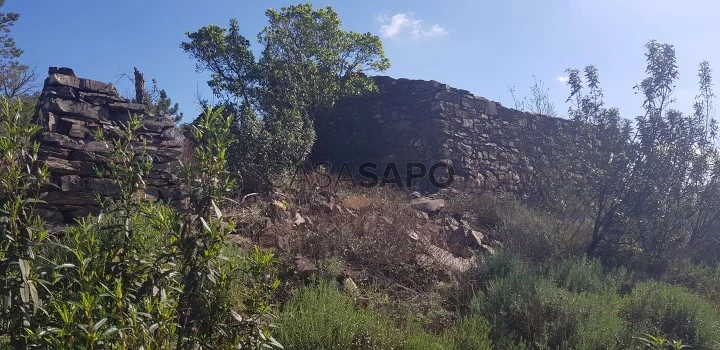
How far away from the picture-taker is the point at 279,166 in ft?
25.4

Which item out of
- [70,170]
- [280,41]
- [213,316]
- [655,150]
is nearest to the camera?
[213,316]

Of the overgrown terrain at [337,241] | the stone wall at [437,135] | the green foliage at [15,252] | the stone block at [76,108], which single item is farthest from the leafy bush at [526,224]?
the green foliage at [15,252]

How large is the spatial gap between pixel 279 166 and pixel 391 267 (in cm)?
256

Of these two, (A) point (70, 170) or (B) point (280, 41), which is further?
(B) point (280, 41)

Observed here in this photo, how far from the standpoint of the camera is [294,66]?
9352 mm

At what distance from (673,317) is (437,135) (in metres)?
5.16

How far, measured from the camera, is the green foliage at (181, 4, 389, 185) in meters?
8.83

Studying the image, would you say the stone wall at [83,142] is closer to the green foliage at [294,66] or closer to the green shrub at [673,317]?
the green foliage at [294,66]

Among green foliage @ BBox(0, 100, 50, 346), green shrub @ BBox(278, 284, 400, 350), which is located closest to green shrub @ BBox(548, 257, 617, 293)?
green shrub @ BBox(278, 284, 400, 350)

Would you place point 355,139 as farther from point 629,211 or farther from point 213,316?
point 213,316

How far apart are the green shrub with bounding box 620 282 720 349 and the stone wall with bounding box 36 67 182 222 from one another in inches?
171

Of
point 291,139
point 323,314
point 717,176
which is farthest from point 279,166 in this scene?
point 717,176

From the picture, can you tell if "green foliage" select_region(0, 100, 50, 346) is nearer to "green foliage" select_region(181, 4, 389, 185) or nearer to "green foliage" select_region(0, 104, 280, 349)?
"green foliage" select_region(0, 104, 280, 349)

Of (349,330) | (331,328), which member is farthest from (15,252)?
(349,330)
